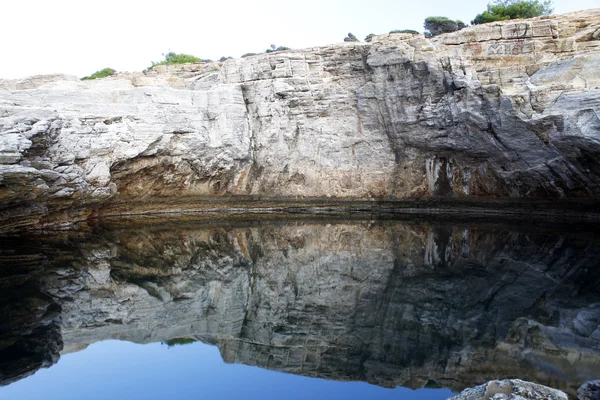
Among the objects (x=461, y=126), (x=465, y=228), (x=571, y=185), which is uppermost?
(x=461, y=126)

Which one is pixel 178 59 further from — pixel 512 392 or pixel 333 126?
pixel 512 392

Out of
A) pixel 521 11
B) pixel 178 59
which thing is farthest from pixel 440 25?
pixel 178 59

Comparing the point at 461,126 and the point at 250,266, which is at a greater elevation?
the point at 461,126

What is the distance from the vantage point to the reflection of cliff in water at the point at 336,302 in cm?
593

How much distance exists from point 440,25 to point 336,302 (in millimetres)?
30101

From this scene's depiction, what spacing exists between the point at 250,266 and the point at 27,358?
5.34 meters

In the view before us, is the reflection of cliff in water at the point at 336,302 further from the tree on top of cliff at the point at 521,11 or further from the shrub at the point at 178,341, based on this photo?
the tree on top of cliff at the point at 521,11

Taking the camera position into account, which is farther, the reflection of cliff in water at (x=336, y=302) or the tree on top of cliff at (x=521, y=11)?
the tree on top of cliff at (x=521, y=11)

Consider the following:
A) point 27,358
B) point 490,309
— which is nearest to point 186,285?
point 27,358

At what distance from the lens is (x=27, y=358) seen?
582 cm

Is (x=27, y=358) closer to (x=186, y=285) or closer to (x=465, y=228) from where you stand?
(x=186, y=285)

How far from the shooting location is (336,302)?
825cm

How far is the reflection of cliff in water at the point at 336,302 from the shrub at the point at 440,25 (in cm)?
2287

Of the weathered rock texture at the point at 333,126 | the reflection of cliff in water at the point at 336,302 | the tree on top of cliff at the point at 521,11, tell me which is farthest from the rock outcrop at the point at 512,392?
the tree on top of cliff at the point at 521,11
